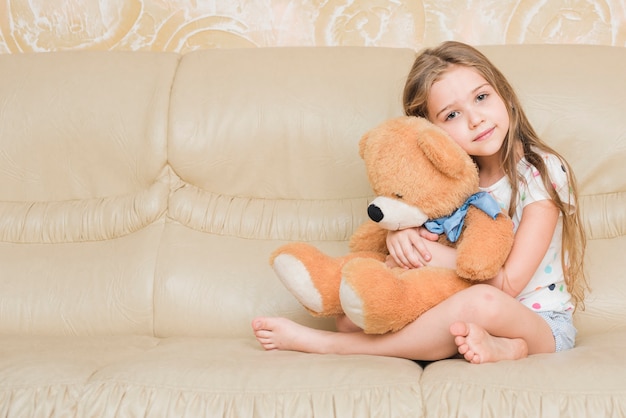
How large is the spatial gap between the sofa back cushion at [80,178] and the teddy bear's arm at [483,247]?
0.81 meters

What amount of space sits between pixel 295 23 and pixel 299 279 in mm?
1010

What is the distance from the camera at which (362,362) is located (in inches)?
56.0

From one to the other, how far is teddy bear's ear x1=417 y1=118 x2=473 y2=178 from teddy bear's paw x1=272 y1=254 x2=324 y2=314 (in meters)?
0.32

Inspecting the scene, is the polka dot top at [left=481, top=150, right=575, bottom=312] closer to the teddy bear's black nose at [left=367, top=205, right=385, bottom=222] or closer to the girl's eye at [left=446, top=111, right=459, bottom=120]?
the girl's eye at [left=446, top=111, right=459, bottom=120]

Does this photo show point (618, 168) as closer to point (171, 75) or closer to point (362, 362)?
point (362, 362)

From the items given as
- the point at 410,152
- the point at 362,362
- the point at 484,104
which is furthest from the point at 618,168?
the point at 362,362

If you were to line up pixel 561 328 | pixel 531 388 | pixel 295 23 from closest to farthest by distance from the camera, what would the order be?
pixel 531 388 → pixel 561 328 → pixel 295 23

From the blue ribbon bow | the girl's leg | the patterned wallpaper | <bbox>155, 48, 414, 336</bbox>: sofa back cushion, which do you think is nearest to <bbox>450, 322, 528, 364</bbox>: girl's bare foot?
the girl's leg

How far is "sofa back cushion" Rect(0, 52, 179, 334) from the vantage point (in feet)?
6.31

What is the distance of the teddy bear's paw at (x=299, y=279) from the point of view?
1.53 metres

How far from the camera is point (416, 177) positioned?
1.50 m

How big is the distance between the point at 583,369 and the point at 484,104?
57cm

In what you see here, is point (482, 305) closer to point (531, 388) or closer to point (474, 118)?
point (531, 388)

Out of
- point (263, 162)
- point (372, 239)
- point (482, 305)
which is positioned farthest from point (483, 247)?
point (263, 162)
